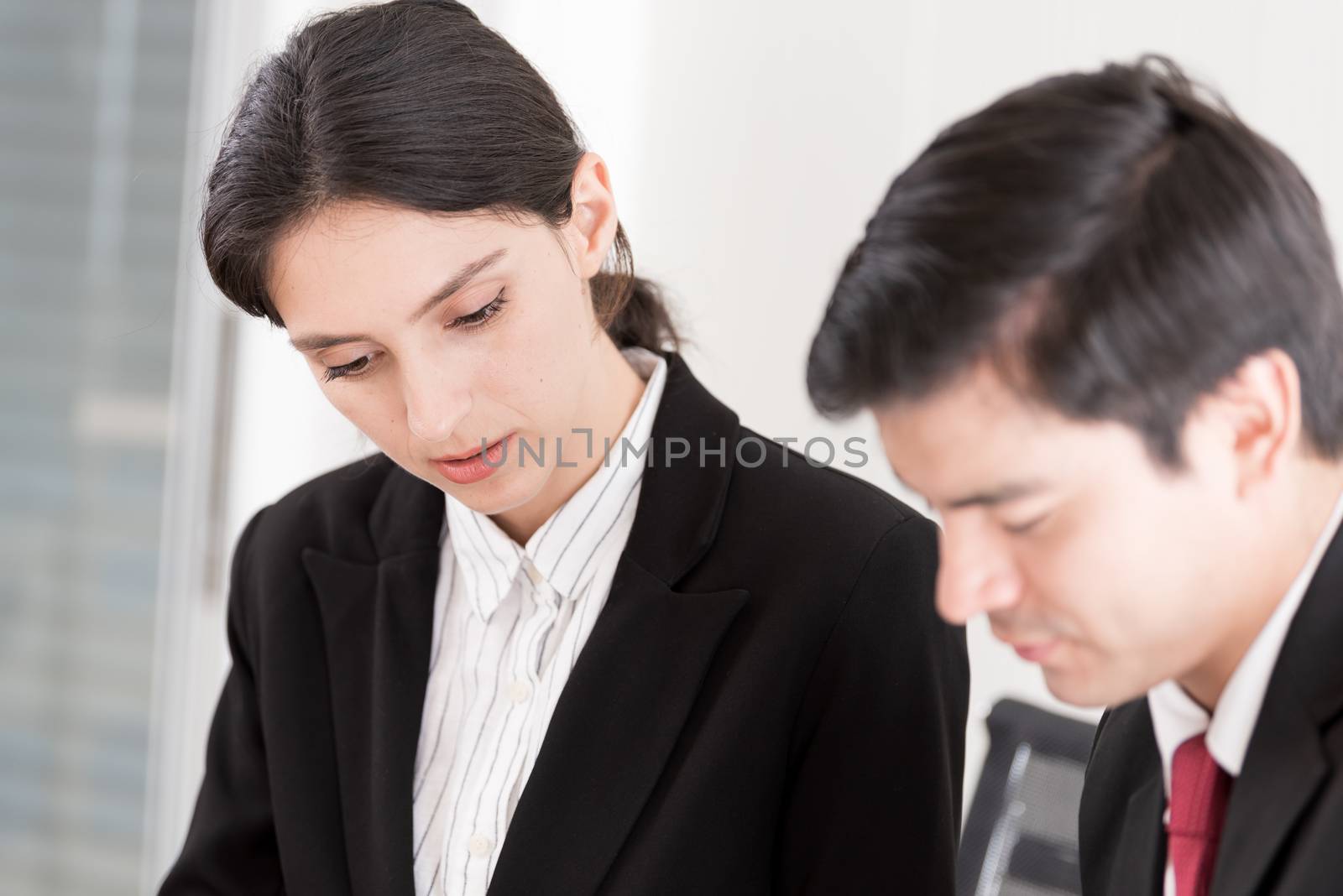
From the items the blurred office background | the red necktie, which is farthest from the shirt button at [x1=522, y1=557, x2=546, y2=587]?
the blurred office background

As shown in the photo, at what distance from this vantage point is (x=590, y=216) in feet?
4.40

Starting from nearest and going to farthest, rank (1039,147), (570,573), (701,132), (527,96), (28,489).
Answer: (1039,147) < (527,96) < (570,573) < (701,132) < (28,489)

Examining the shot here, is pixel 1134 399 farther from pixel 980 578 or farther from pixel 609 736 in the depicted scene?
pixel 609 736

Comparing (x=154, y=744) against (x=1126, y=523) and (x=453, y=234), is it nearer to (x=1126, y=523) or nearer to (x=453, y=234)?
(x=453, y=234)

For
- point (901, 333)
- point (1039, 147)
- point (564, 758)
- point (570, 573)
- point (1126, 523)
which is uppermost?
point (1039, 147)

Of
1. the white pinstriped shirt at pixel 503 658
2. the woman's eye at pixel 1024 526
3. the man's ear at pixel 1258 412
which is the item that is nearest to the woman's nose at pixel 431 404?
the white pinstriped shirt at pixel 503 658

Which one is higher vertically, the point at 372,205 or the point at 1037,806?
the point at 372,205

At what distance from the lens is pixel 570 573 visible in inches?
54.7

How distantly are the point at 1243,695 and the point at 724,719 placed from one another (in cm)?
51

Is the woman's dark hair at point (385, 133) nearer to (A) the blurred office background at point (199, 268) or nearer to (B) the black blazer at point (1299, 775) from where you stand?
(B) the black blazer at point (1299, 775)

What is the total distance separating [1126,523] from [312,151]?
77cm

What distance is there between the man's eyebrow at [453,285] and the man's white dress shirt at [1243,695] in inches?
25.8

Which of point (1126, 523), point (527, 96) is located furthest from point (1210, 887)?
point (527, 96)

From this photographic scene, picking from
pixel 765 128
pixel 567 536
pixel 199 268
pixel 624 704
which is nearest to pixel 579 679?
pixel 624 704
